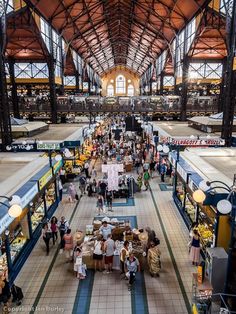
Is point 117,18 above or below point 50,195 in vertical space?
above

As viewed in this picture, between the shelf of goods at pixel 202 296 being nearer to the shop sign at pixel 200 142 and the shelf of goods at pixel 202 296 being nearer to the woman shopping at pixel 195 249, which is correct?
the woman shopping at pixel 195 249

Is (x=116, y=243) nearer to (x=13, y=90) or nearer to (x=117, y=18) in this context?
(x=13, y=90)

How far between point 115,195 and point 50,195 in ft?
11.9

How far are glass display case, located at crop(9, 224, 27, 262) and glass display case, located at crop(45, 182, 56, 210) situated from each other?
290 cm

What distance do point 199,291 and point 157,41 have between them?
132ft

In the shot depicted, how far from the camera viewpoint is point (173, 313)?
23.7 feet

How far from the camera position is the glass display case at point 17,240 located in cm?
927

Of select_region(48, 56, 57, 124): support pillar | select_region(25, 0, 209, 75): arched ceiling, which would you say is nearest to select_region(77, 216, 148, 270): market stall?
select_region(48, 56, 57, 124): support pillar

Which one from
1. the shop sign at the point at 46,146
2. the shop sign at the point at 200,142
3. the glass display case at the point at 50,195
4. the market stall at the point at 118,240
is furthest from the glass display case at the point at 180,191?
the shop sign at the point at 46,146

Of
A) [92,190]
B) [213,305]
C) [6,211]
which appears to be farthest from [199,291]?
[92,190]

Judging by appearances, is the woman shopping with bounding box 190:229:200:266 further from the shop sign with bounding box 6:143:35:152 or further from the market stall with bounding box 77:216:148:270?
the shop sign with bounding box 6:143:35:152

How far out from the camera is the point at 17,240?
388 inches

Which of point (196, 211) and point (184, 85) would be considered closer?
point (196, 211)

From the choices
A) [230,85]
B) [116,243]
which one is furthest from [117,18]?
[116,243]
